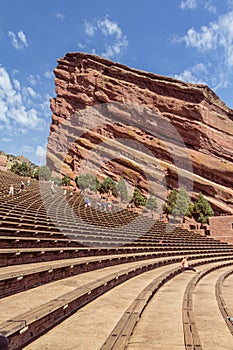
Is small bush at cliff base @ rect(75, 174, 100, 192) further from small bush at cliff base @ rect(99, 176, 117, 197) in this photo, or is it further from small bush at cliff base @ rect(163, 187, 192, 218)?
small bush at cliff base @ rect(163, 187, 192, 218)

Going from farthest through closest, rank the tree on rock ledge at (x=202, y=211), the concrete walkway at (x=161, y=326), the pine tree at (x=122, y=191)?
the pine tree at (x=122, y=191) < the tree on rock ledge at (x=202, y=211) < the concrete walkway at (x=161, y=326)

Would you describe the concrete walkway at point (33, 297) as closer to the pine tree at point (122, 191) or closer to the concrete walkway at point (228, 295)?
the concrete walkway at point (228, 295)

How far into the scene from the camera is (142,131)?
61.1 meters

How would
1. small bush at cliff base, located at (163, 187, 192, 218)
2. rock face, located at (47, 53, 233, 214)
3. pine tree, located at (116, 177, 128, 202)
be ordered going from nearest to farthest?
small bush at cliff base, located at (163, 187, 192, 218) < pine tree, located at (116, 177, 128, 202) < rock face, located at (47, 53, 233, 214)

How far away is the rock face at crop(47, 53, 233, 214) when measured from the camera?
5584cm

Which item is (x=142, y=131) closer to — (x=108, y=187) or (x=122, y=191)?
(x=122, y=191)

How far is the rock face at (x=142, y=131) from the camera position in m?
55.8

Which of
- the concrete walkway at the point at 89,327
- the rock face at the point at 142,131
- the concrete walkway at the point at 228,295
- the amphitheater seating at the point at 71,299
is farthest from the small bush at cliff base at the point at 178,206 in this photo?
the concrete walkway at the point at 89,327

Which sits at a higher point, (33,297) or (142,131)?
(142,131)

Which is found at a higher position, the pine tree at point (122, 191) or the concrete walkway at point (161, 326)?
the pine tree at point (122, 191)

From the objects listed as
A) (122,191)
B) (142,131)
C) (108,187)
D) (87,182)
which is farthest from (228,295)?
(142,131)

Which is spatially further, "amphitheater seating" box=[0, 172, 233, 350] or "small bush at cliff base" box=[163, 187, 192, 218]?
"small bush at cliff base" box=[163, 187, 192, 218]

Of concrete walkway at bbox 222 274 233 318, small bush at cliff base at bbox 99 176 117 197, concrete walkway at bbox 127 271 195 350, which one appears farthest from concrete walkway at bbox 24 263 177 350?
small bush at cliff base at bbox 99 176 117 197

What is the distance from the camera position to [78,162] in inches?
2512
